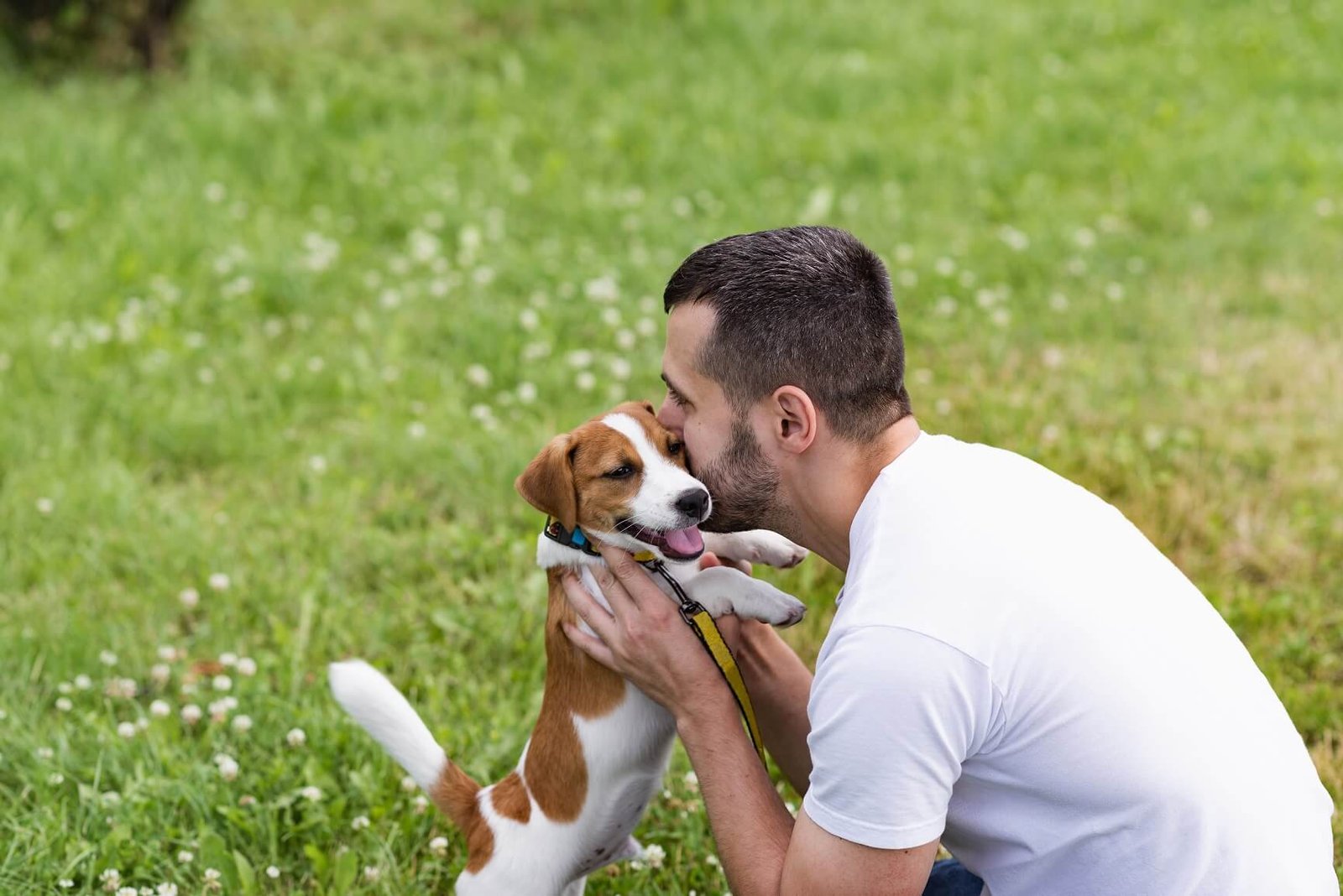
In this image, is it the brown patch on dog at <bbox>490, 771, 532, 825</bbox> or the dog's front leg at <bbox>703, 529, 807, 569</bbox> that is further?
the dog's front leg at <bbox>703, 529, 807, 569</bbox>

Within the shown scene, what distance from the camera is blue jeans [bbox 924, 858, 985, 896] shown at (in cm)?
259

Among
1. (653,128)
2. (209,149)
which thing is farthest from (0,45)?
(653,128)

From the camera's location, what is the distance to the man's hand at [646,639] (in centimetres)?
259

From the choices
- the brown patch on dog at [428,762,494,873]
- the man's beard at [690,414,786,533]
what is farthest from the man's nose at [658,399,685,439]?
the brown patch on dog at [428,762,494,873]

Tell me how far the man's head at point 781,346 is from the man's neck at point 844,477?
22 mm

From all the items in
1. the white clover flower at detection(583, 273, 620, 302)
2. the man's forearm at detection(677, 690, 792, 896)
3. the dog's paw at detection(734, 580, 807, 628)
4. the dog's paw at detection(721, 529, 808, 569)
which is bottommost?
the white clover flower at detection(583, 273, 620, 302)

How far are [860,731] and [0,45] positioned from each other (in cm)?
769

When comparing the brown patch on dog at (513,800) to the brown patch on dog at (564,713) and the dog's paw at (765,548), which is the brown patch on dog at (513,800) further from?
the dog's paw at (765,548)

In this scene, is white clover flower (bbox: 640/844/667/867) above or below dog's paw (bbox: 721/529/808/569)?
below

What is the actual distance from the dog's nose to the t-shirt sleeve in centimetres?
63

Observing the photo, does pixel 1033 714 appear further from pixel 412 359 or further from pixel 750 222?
pixel 750 222

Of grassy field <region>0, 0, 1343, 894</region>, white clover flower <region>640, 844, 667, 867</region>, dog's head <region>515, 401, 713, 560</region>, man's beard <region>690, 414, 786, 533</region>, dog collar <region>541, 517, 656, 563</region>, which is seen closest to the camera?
man's beard <region>690, 414, 786, 533</region>

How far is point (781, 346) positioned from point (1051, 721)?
786mm

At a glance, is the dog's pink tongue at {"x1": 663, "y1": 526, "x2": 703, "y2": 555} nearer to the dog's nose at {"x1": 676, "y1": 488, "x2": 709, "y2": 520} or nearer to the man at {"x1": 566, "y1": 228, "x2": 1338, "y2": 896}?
the dog's nose at {"x1": 676, "y1": 488, "x2": 709, "y2": 520}
